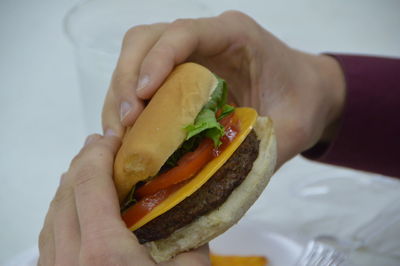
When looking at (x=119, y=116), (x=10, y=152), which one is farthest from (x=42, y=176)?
(x=119, y=116)

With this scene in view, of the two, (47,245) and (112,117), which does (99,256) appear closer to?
(47,245)

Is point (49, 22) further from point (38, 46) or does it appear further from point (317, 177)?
point (317, 177)

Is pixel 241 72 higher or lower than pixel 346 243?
higher

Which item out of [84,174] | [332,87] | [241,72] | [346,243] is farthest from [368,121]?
[84,174]

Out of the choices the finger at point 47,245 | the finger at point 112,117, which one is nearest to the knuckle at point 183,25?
the finger at point 112,117

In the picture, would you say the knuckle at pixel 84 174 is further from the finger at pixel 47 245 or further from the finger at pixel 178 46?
the finger at pixel 178 46
